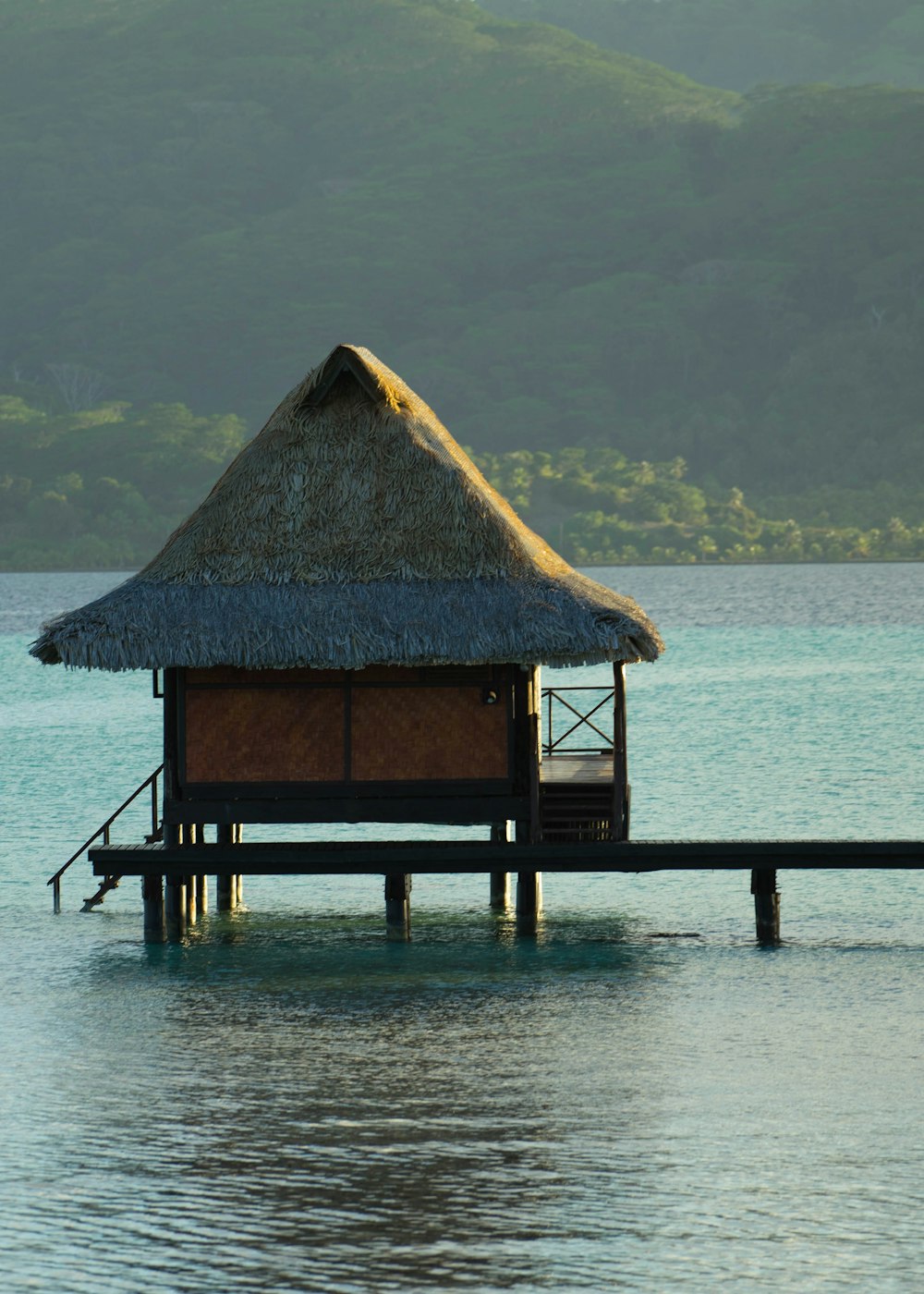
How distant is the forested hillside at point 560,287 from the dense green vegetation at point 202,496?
8.57 ft

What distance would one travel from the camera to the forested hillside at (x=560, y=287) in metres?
167

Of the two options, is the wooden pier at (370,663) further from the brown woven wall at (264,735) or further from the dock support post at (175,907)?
the dock support post at (175,907)

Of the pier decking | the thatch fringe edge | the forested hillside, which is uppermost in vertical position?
the forested hillside

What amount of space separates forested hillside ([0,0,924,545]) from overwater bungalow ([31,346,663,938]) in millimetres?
138612

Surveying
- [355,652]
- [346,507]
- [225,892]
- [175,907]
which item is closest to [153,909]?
[175,907]

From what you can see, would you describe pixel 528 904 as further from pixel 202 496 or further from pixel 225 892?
pixel 202 496

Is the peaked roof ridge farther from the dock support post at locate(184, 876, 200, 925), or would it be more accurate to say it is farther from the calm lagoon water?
the calm lagoon water

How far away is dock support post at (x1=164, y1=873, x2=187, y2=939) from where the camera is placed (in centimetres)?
2141

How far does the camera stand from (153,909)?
2127 cm

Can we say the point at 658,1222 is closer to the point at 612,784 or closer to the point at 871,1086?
the point at 871,1086

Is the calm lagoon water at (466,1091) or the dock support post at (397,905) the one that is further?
the dock support post at (397,905)

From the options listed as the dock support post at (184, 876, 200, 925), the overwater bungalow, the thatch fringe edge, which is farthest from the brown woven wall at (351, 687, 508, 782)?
the dock support post at (184, 876, 200, 925)

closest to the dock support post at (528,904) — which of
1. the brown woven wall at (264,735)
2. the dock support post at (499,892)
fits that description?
the dock support post at (499,892)

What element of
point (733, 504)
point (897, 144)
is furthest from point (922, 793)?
point (897, 144)
